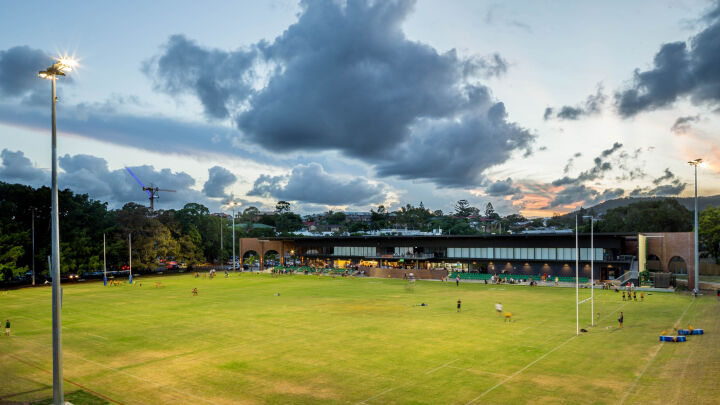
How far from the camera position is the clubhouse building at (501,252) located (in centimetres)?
7518

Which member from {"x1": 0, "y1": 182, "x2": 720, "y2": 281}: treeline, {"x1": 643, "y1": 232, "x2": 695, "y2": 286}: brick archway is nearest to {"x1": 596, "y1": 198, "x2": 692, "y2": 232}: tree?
{"x1": 0, "y1": 182, "x2": 720, "y2": 281}: treeline

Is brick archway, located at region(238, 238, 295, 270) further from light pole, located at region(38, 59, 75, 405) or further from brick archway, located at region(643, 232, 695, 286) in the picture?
light pole, located at region(38, 59, 75, 405)

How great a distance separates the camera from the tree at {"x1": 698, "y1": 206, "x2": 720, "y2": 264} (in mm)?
84688

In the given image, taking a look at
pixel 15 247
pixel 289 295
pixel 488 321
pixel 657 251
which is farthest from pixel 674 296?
pixel 15 247

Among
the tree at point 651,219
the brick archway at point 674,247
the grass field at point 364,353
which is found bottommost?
the grass field at point 364,353

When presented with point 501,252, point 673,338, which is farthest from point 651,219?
point 673,338

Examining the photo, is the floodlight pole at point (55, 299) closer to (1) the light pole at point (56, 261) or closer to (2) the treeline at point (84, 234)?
(1) the light pole at point (56, 261)

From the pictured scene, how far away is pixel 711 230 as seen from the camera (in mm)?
84625

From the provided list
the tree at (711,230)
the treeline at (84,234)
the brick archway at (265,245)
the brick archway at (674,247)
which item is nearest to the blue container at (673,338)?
the brick archway at (674,247)

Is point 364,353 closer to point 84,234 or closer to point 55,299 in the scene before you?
point 55,299

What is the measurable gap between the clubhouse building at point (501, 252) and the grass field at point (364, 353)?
23.3 metres

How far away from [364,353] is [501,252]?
67.2 meters

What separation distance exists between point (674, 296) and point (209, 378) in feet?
202

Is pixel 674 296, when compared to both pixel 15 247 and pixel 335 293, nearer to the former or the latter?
pixel 335 293
